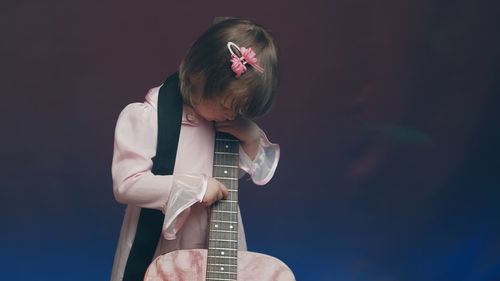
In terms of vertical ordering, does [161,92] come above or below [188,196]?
above

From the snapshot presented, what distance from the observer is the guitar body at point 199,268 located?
1.71 m

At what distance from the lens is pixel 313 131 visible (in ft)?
8.93

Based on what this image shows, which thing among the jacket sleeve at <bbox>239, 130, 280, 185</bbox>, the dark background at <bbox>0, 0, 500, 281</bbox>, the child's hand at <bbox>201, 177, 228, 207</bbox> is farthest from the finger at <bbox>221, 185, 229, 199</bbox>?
the dark background at <bbox>0, 0, 500, 281</bbox>

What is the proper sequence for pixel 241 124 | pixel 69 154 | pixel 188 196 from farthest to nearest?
1. pixel 69 154
2. pixel 241 124
3. pixel 188 196

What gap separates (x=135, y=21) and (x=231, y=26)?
3.10ft

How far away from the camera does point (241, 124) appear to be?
183 cm

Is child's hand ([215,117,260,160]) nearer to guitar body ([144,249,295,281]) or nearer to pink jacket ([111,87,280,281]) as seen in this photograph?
pink jacket ([111,87,280,281])

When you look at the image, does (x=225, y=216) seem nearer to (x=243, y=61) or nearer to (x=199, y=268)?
(x=199, y=268)

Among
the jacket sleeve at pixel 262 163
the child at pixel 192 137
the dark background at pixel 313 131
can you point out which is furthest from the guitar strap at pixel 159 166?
the dark background at pixel 313 131

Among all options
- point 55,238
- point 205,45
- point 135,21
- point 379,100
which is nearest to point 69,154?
point 55,238

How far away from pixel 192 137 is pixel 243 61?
18 centimetres

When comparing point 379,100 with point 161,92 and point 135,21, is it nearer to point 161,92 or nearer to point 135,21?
point 135,21

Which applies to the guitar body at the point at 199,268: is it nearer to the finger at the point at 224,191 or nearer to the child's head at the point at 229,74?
the finger at the point at 224,191

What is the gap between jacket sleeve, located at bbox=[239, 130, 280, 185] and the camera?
186 centimetres
